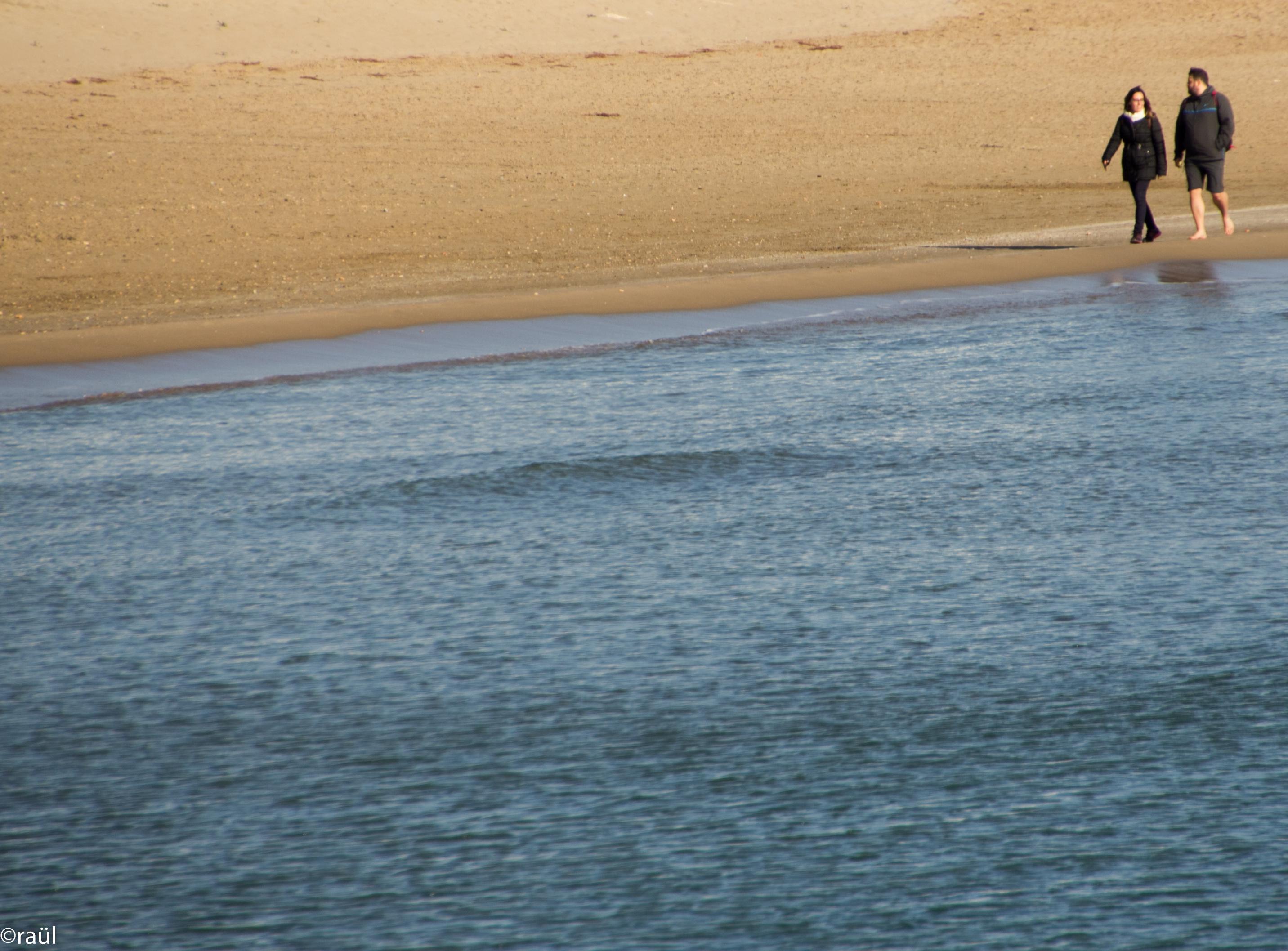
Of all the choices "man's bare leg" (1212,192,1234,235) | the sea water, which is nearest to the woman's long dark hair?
"man's bare leg" (1212,192,1234,235)

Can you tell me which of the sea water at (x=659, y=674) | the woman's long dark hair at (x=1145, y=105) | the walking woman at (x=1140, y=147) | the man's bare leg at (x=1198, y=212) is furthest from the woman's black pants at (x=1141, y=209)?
the sea water at (x=659, y=674)

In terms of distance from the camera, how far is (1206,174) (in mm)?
15602

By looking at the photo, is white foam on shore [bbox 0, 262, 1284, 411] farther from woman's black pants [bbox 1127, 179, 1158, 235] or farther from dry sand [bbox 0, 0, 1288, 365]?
woman's black pants [bbox 1127, 179, 1158, 235]

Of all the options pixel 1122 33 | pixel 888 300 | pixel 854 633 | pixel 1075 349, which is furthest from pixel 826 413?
pixel 1122 33

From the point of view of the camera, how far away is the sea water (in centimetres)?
405

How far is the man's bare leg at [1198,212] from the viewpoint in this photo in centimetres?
1566

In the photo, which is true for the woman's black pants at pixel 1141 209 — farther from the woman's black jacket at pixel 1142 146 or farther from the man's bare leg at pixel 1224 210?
the man's bare leg at pixel 1224 210

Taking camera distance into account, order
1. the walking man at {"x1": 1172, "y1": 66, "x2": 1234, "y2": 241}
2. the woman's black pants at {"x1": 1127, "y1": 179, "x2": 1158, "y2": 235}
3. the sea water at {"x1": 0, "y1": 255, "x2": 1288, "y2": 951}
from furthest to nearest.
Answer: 1. the woman's black pants at {"x1": 1127, "y1": 179, "x2": 1158, "y2": 235}
2. the walking man at {"x1": 1172, "y1": 66, "x2": 1234, "y2": 241}
3. the sea water at {"x1": 0, "y1": 255, "x2": 1288, "y2": 951}

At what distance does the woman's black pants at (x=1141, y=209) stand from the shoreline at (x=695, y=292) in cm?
19

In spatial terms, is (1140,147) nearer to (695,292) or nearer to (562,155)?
(695,292)

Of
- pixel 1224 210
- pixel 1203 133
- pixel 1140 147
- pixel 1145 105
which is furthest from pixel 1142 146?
pixel 1224 210

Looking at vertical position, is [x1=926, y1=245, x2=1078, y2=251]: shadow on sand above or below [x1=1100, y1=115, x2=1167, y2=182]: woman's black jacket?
below

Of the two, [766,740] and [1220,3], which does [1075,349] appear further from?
[1220,3]

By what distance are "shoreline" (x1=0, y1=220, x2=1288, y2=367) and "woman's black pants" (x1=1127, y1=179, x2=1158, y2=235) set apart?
0.19m
